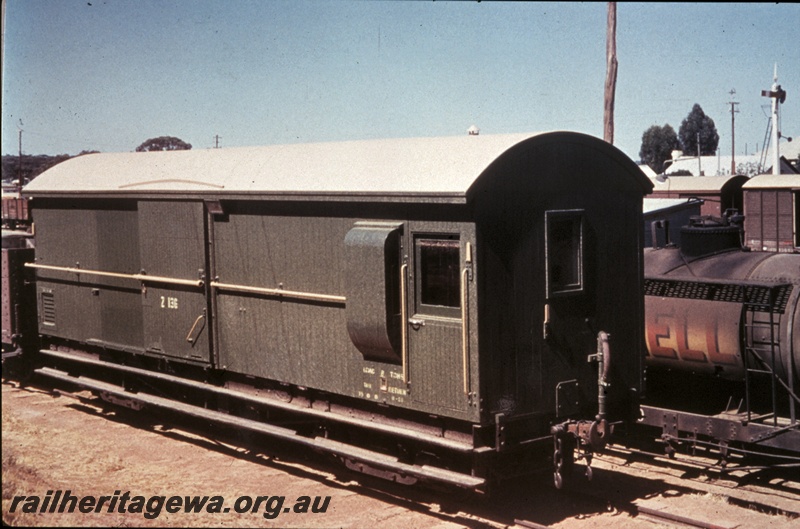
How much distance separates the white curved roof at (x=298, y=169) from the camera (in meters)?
8.29

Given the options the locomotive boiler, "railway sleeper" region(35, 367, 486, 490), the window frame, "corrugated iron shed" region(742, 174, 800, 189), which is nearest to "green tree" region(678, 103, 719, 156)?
"corrugated iron shed" region(742, 174, 800, 189)

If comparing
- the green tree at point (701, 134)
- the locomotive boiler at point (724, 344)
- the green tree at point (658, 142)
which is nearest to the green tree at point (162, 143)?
the locomotive boiler at point (724, 344)

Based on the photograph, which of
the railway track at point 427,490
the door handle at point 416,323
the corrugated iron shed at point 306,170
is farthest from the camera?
the railway track at point 427,490

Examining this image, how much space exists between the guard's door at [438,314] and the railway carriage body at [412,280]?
0.05 feet

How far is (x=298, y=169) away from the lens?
33.3ft

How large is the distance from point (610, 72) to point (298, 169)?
459 inches

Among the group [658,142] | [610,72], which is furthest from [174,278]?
[658,142]

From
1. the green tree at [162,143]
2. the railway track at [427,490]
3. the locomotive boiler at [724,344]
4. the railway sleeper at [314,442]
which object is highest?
the green tree at [162,143]

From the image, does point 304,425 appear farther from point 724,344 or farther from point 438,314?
point 724,344

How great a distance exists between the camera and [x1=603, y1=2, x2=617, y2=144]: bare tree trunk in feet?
63.3

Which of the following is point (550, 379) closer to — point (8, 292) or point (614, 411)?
point (614, 411)

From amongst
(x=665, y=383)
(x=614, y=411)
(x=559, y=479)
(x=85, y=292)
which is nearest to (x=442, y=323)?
(x=559, y=479)

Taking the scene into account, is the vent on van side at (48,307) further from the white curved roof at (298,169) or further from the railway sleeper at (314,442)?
the white curved roof at (298,169)

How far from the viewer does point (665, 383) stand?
1120cm
